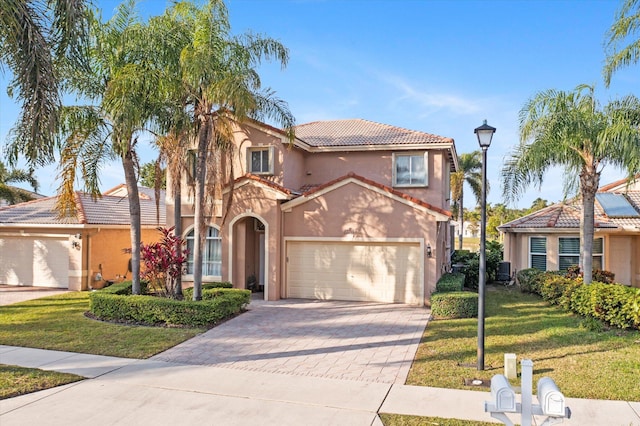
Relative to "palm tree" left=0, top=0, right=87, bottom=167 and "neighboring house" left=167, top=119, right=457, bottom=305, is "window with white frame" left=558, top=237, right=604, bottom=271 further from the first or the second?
"palm tree" left=0, top=0, right=87, bottom=167

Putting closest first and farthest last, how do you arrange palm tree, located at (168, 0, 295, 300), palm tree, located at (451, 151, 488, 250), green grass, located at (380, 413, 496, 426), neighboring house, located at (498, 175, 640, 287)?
green grass, located at (380, 413, 496, 426), palm tree, located at (168, 0, 295, 300), neighboring house, located at (498, 175, 640, 287), palm tree, located at (451, 151, 488, 250)

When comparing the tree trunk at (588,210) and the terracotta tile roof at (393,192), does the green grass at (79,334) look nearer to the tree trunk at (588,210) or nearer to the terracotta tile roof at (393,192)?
the terracotta tile roof at (393,192)

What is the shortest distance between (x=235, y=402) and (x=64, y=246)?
51.1ft

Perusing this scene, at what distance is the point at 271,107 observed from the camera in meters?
14.5

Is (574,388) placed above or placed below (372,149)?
below

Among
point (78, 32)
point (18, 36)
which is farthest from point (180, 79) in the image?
point (18, 36)

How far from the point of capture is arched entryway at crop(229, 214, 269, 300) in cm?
1725

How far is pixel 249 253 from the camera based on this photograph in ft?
60.1

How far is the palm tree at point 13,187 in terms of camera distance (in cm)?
2662

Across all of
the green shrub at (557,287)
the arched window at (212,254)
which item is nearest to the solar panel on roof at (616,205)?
the green shrub at (557,287)

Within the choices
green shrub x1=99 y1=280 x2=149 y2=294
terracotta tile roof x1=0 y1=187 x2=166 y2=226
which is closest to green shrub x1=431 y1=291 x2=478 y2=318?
green shrub x1=99 y1=280 x2=149 y2=294

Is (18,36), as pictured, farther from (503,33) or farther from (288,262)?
(503,33)

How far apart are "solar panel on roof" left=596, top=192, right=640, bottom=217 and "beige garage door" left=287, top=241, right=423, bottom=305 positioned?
10.8 metres

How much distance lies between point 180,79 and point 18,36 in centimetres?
492
